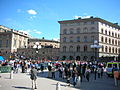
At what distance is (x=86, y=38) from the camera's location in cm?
6550

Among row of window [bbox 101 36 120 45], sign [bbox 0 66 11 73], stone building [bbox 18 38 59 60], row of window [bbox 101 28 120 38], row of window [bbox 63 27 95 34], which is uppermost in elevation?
row of window [bbox 63 27 95 34]

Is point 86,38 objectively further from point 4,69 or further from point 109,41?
point 4,69

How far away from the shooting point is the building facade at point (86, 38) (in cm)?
6366

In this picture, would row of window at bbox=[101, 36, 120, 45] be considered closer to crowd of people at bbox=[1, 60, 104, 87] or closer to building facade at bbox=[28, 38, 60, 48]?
building facade at bbox=[28, 38, 60, 48]

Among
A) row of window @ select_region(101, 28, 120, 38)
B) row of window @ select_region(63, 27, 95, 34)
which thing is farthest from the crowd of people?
row of window @ select_region(101, 28, 120, 38)

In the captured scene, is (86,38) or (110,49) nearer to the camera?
(86,38)

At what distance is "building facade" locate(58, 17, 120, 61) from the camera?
63.7 m

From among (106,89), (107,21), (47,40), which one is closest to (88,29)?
(107,21)

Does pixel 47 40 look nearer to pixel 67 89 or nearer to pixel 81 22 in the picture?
pixel 81 22

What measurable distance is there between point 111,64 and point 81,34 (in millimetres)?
42059

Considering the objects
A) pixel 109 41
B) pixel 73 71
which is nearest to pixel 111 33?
pixel 109 41

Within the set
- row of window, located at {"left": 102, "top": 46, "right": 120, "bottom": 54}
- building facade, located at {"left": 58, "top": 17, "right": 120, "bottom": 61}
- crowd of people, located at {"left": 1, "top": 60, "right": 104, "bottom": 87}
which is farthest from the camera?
row of window, located at {"left": 102, "top": 46, "right": 120, "bottom": 54}

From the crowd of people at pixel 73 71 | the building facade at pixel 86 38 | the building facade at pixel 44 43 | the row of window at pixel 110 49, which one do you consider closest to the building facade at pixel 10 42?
the building facade at pixel 44 43

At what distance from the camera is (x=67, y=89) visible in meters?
13.3
